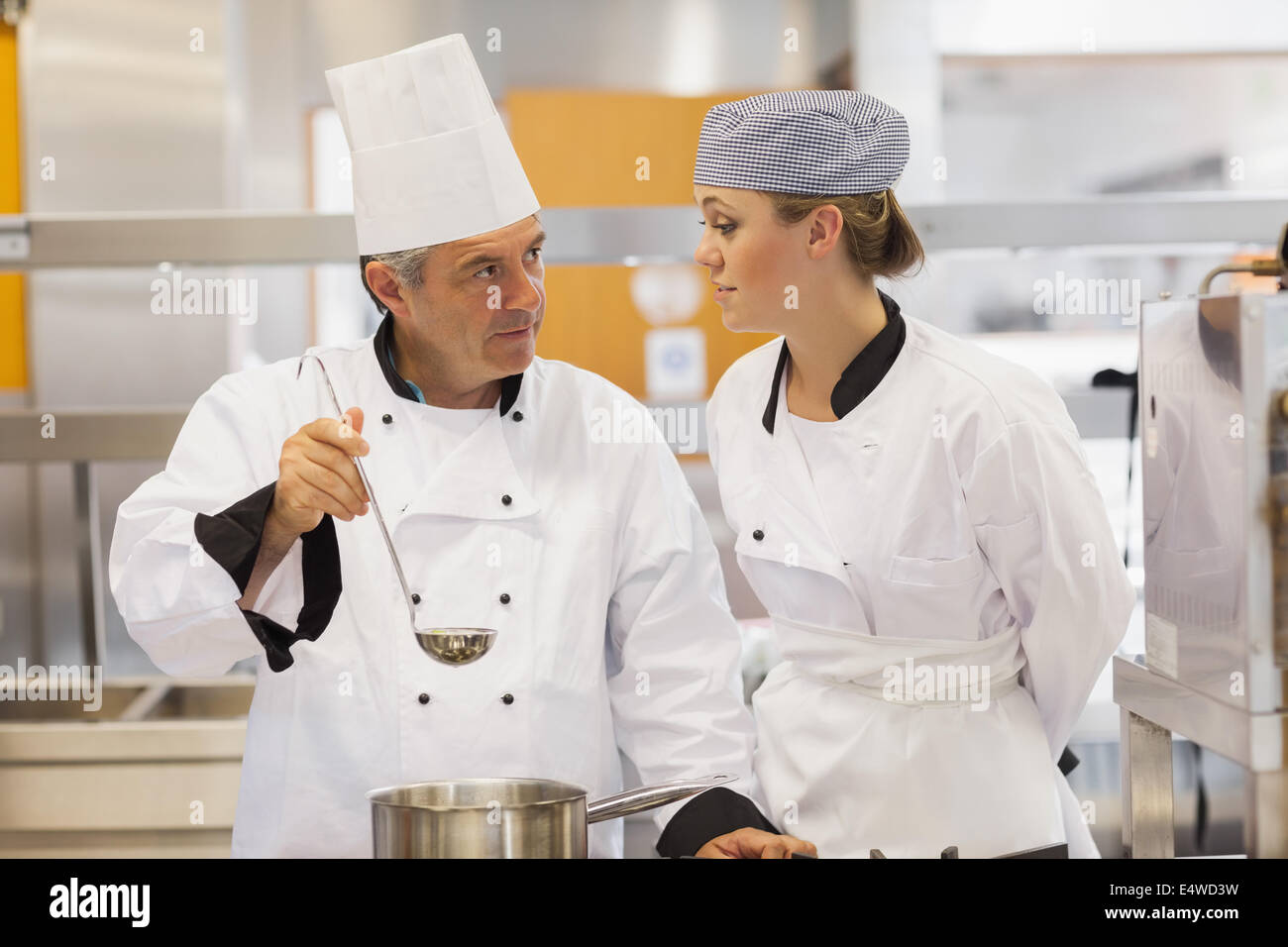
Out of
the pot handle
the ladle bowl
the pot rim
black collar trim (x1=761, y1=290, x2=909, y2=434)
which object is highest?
black collar trim (x1=761, y1=290, x2=909, y2=434)

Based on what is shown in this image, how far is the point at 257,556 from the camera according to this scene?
1282 mm

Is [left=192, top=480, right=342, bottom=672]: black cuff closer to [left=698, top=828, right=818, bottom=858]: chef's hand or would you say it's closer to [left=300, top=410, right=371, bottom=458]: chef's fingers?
[left=300, top=410, right=371, bottom=458]: chef's fingers

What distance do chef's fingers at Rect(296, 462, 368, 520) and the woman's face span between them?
1.49ft

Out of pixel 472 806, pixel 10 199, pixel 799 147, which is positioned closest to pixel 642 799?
pixel 472 806

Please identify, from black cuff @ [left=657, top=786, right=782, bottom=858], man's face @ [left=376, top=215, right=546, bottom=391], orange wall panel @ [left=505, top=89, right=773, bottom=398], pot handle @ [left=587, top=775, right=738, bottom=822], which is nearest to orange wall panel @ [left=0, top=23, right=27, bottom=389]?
orange wall panel @ [left=505, top=89, right=773, bottom=398]

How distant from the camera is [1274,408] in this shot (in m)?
0.89

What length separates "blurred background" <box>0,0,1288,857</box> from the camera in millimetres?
1929

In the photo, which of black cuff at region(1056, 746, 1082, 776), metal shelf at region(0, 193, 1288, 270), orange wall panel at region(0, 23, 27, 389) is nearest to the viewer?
black cuff at region(1056, 746, 1082, 776)

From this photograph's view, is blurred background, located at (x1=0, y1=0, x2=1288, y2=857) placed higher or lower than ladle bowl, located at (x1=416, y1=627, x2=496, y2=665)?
higher

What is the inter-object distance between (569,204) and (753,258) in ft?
3.38

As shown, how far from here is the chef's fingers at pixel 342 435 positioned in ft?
3.86

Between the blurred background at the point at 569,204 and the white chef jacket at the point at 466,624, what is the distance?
1.50ft
